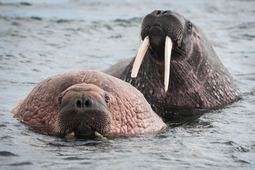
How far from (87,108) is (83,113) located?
7 cm

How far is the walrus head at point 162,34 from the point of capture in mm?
9070

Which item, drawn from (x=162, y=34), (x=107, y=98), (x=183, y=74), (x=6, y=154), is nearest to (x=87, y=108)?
(x=107, y=98)

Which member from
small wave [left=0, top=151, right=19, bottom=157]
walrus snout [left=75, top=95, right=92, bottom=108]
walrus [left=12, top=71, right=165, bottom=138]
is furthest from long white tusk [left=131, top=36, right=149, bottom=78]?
small wave [left=0, top=151, right=19, bottom=157]

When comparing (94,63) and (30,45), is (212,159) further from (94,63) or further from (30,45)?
(30,45)

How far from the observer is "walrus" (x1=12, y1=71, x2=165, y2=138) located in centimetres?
654

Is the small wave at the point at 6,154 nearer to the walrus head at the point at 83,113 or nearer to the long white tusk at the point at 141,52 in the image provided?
the walrus head at the point at 83,113

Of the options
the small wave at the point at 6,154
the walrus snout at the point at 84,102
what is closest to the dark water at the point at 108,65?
the small wave at the point at 6,154

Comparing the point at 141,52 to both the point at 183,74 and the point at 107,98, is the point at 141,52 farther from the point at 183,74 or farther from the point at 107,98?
the point at 107,98

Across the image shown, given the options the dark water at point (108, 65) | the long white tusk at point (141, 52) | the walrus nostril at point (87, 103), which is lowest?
the dark water at point (108, 65)

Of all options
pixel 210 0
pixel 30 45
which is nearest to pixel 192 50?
pixel 30 45

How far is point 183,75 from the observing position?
9.80 meters

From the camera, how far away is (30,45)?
15781mm

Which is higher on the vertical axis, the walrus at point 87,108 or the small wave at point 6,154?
the walrus at point 87,108

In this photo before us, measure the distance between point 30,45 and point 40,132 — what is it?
8869 millimetres
